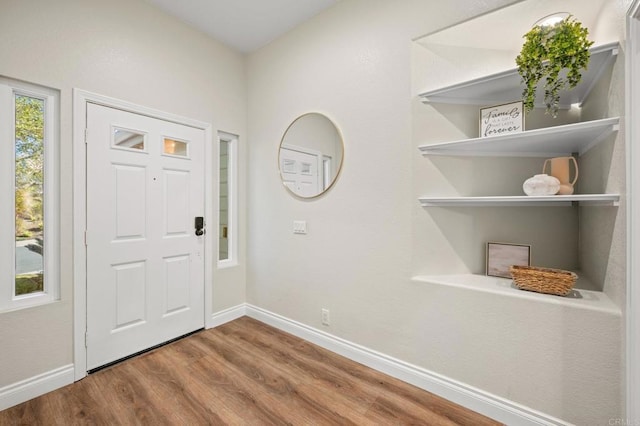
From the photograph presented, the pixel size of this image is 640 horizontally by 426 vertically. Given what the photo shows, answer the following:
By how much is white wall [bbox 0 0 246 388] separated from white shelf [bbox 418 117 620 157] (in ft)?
7.23

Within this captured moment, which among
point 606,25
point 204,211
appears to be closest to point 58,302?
point 204,211

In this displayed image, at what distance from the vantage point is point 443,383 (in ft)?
5.82

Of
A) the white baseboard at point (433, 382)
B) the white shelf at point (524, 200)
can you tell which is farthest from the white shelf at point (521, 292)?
the white baseboard at point (433, 382)

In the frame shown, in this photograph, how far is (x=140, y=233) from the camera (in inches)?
89.8

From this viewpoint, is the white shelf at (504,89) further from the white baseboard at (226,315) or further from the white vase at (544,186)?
the white baseboard at (226,315)

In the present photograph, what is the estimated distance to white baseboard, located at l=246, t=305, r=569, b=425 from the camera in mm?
1519

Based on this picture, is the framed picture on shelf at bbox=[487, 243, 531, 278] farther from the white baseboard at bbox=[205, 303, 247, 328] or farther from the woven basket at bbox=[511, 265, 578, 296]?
the white baseboard at bbox=[205, 303, 247, 328]

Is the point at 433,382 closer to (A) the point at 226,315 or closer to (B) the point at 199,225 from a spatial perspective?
(A) the point at 226,315

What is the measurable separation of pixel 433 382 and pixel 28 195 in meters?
2.94

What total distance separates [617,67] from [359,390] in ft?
7.38

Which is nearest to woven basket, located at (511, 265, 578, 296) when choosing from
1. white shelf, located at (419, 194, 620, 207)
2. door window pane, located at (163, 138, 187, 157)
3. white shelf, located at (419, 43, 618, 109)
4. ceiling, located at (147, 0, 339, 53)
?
white shelf, located at (419, 194, 620, 207)

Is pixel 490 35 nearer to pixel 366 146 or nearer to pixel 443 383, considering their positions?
pixel 366 146

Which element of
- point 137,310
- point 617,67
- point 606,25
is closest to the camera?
point 617,67

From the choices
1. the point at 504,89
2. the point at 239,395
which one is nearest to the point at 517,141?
the point at 504,89
